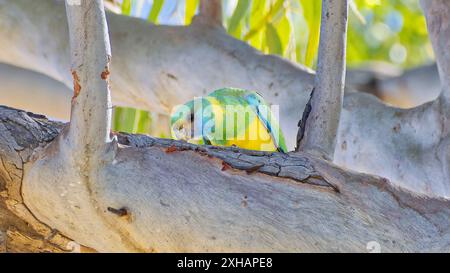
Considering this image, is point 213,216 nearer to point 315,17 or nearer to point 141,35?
point 141,35

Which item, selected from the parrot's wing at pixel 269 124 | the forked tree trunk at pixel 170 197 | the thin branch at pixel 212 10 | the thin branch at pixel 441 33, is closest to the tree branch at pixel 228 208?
the forked tree trunk at pixel 170 197

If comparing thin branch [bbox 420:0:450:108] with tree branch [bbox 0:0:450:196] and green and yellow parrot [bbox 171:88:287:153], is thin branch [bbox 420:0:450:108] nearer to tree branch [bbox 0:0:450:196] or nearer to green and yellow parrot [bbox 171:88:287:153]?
tree branch [bbox 0:0:450:196]

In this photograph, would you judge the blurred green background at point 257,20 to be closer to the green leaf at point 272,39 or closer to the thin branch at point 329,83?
the green leaf at point 272,39

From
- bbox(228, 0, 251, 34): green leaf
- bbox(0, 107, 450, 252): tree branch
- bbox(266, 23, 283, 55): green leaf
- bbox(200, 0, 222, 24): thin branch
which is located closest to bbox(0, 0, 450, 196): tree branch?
bbox(200, 0, 222, 24): thin branch

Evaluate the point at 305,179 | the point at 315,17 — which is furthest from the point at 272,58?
the point at 305,179

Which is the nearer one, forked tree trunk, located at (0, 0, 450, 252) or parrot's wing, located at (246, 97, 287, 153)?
forked tree trunk, located at (0, 0, 450, 252)

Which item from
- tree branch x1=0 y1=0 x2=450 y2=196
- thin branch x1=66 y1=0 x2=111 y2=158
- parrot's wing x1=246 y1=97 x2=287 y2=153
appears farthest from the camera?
tree branch x1=0 y1=0 x2=450 y2=196
